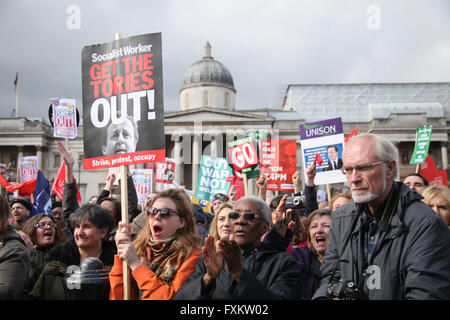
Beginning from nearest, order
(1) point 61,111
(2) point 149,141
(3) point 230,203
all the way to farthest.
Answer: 1. (2) point 149,141
2. (3) point 230,203
3. (1) point 61,111

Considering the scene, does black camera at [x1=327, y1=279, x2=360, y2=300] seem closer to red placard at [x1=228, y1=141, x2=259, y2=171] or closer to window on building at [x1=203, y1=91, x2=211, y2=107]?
red placard at [x1=228, y1=141, x2=259, y2=171]

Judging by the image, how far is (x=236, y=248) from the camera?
9.02 ft

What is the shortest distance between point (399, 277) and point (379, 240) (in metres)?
0.24

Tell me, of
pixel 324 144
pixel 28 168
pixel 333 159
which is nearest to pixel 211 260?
pixel 333 159

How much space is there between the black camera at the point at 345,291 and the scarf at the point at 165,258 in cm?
141

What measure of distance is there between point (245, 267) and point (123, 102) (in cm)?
202

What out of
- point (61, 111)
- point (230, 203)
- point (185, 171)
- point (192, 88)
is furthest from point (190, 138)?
point (230, 203)

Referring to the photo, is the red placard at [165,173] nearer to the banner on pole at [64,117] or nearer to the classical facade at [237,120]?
the banner on pole at [64,117]

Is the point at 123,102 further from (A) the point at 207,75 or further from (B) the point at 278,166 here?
(A) the point at 207,75

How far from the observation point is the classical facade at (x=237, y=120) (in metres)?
48.1

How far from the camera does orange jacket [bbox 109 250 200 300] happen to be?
3426mm

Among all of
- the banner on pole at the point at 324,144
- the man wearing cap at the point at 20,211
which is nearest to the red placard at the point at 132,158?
the man wearing cap at the point at 20,211
